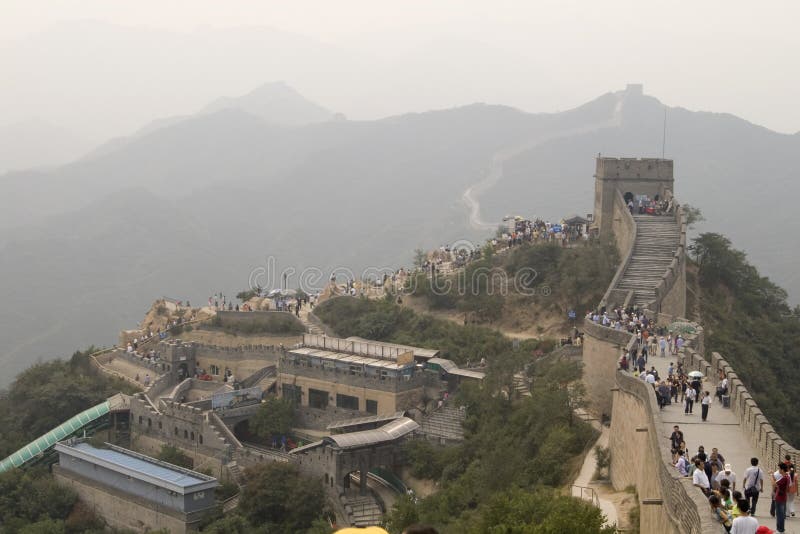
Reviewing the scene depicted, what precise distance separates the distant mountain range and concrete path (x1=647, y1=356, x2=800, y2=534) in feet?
183

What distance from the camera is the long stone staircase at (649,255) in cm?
3678

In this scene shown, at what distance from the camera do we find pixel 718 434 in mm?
20578

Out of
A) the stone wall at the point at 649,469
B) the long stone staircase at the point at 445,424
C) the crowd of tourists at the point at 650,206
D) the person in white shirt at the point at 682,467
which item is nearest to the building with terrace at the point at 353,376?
the long stone staircase at the point at 445,424

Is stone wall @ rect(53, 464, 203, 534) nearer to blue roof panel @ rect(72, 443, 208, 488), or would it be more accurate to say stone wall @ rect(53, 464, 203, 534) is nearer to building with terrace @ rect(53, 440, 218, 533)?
building with terrace @ rect(53, 440, 218, 533)

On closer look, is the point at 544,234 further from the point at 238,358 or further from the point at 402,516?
the point at 402,516

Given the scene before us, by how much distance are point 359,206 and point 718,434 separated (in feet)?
427

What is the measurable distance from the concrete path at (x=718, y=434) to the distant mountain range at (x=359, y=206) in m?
55.8

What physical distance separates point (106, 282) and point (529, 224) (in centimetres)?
7579

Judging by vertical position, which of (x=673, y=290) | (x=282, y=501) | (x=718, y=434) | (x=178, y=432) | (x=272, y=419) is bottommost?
(x=282, y=501)

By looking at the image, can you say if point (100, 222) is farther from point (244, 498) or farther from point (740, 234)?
point (244, 498)

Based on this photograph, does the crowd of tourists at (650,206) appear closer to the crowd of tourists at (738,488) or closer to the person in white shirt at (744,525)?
the crowd of tourists at (738,488)

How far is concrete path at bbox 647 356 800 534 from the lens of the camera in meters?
18.4

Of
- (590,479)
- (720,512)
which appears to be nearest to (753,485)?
(720,512)

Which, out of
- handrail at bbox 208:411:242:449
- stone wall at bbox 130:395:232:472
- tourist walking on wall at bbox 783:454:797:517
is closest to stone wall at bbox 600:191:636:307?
handrail at bbox 208:411:242:449
